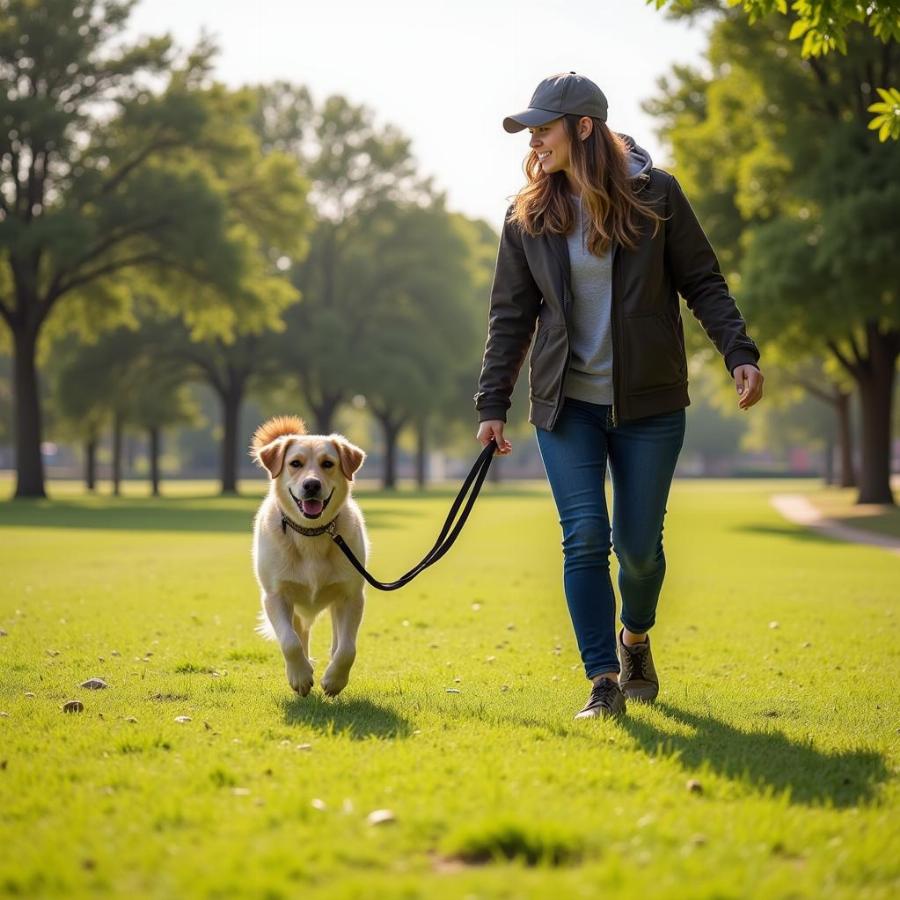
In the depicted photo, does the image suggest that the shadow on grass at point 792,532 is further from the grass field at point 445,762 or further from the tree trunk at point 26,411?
the tree trunk at point 26,411

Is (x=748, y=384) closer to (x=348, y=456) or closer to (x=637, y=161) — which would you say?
(x=637, y=161)

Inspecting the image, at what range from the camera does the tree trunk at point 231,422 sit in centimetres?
4569

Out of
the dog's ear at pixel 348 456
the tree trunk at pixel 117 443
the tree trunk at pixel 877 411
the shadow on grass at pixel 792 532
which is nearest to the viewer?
the dog's ear at pixel 348 456

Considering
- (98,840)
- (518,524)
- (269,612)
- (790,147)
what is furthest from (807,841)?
(790,147)

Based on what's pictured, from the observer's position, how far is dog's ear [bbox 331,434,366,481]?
21.3 feet

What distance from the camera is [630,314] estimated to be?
541 centimetres

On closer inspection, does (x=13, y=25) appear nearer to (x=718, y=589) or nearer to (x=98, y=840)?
(x=718, y=589)

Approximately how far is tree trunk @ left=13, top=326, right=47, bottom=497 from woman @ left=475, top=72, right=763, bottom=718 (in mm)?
30449

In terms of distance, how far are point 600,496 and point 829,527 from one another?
21.7 metres

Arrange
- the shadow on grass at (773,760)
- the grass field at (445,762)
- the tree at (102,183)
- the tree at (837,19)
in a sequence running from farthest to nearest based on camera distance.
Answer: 1. the tree at (102,183)
2. the tree at (837,19)
3. the shadow on grass at (773,760)
4. the grass field at (445,762)

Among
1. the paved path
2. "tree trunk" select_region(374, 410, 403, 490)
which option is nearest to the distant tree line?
the paved path

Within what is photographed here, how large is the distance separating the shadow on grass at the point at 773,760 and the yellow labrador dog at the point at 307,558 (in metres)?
1.61

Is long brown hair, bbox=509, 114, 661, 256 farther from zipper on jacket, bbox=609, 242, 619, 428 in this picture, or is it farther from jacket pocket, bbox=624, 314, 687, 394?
jacket pocket, bbox=624, 314, 687, 394

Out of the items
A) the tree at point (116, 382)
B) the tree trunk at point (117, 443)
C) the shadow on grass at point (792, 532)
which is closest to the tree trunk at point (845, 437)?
the shadow on grass at point (792, 532)
